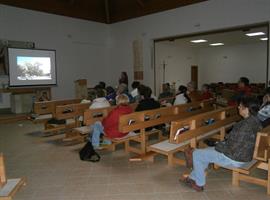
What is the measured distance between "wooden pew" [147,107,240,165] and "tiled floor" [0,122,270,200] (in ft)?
1.22

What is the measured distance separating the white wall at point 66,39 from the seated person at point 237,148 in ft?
24.5

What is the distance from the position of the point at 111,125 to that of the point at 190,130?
1.38 metres

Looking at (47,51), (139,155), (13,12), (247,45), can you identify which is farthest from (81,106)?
(247,45)

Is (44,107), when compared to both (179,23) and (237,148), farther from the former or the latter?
(179,23)

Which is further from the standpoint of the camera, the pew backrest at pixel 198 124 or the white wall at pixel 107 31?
the white wall at pixel 107 31

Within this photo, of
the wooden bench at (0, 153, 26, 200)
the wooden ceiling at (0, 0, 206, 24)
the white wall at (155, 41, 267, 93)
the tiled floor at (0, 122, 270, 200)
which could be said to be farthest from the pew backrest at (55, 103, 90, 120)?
the white wall at (155, 41, 267, 93)

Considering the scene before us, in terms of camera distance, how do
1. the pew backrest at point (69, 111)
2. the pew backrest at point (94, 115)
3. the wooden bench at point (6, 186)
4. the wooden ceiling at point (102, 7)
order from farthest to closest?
the wooden ceiling at point (102, 7)
the pew backrest at point (69, 111)
the pew backrest at point (94, 115)
the wooden bench at point (6, 186)

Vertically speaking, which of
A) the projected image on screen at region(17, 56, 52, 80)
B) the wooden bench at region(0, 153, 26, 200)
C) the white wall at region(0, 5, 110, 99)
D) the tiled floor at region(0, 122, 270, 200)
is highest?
the white wall at region(0, 5, 110, 99)

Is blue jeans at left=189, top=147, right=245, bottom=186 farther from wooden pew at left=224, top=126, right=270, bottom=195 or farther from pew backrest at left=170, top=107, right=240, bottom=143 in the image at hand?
pew backrest at left=170, top=107, right=240, bottom=143

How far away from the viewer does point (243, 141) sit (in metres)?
2.75

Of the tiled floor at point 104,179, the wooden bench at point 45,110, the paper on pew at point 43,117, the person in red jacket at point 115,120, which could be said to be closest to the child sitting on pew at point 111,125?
the person in red jacket at point 115,120

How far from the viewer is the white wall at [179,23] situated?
22.6ft

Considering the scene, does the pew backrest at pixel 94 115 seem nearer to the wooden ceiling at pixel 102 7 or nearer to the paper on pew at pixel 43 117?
the paper on pew at pixel 43 117

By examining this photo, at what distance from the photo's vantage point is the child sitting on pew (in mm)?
4164
